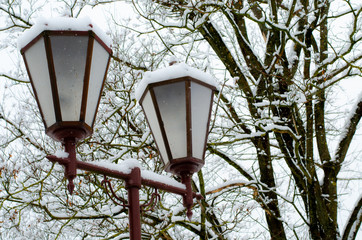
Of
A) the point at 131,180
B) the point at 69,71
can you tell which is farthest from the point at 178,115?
the point at 69,71

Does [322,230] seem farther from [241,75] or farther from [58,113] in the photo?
[58,113]

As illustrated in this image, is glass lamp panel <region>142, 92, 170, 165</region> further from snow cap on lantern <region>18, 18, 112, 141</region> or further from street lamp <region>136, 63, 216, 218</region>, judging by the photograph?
snow cap on lantern <region>18, 18, 112, 141</region>

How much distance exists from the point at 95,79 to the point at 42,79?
0.26 metres

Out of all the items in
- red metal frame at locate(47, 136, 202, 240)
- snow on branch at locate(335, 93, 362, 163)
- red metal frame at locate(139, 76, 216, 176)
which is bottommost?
red metal frame at locate(47, 136, 202, 240)

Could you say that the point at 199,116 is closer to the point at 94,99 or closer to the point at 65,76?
the point at 94,99

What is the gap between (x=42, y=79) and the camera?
80.0 inches

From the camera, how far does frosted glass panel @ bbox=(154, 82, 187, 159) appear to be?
2355 millimetres

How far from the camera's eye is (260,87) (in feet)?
22.6

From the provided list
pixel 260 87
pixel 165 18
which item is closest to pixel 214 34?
pixel 165 18

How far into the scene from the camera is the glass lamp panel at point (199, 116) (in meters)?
2.39

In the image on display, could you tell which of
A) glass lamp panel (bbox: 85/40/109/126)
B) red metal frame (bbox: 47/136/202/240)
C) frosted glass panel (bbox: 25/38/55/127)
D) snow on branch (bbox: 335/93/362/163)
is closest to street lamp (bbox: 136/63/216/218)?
red metal frame (bbox: 47/136/202/240)

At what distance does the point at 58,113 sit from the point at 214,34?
594cm

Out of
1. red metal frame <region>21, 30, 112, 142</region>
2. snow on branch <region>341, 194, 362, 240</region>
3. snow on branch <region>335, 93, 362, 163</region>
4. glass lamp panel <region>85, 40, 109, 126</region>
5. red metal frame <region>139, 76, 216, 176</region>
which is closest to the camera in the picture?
red metal frame <region>21, 30, 112, 142</region>

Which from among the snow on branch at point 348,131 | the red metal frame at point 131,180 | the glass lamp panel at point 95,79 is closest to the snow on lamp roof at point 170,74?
the glass lamp panel at point 95,79
